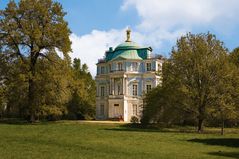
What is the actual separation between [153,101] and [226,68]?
8.96 metres

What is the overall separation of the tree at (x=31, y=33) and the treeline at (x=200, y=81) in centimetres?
1120

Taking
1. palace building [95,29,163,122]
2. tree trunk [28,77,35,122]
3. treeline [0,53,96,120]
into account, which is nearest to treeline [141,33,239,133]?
treeline [0,53,96,120]

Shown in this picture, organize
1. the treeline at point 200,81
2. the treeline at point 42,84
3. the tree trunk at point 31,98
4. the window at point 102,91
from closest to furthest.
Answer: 1. the treeline at point 200,81
2. the treeline at point 42,84
3. the tree trunk at point 31,98
4. the window at point 102,91

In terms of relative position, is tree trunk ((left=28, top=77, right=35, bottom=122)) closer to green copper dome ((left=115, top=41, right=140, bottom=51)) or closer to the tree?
the tree

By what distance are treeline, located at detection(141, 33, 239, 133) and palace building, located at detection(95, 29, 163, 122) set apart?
25511 mm

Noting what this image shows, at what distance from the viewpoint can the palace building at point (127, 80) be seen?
6419 centimetres

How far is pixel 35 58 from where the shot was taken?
134ft

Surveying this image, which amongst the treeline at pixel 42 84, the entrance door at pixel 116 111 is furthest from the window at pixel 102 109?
the treeline at pixel 42 84

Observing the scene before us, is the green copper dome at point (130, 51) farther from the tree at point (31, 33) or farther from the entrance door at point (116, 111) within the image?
the tree at point (31, 33)

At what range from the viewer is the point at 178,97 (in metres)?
36.2

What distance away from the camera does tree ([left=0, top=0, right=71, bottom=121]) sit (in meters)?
39.9

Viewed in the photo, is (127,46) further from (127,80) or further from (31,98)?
(31,98)

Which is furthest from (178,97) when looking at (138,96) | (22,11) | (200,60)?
(138,96)

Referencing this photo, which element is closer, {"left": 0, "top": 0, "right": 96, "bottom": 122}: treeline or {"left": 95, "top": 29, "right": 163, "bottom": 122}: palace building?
{"left": 0, "top": 0, "right": 96, "bottom": 122}: treeline
